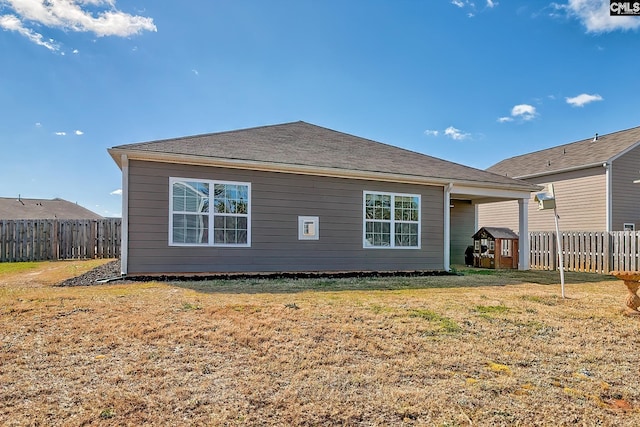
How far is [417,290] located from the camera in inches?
290

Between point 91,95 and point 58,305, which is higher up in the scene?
point 91,95

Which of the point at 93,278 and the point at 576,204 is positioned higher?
the point at 576,204

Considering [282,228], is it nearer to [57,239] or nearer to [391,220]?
[391,220]

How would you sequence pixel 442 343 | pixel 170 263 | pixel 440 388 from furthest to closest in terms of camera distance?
1. pixel 170 263
2. pixel 442 343
3. pixel 440 388

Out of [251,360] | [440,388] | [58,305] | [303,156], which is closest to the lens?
[440,388]

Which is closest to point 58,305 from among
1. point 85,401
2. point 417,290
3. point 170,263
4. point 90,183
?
point 85,401

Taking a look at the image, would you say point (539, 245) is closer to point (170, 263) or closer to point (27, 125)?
point (170, 263)

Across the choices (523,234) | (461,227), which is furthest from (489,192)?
(461,227)

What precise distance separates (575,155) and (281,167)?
15148mm

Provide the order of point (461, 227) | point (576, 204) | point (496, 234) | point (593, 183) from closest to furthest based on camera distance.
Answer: point (496, 234)
point (461, 227)
point (593, 183)
point (576, 204)

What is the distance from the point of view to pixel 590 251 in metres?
A: 12.8

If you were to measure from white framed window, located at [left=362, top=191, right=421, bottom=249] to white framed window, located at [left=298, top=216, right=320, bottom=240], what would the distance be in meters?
1.37

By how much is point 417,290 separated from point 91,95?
44.6ft

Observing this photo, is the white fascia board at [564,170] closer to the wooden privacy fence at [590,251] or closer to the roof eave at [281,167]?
the wooden privacy fence at [590,251]
